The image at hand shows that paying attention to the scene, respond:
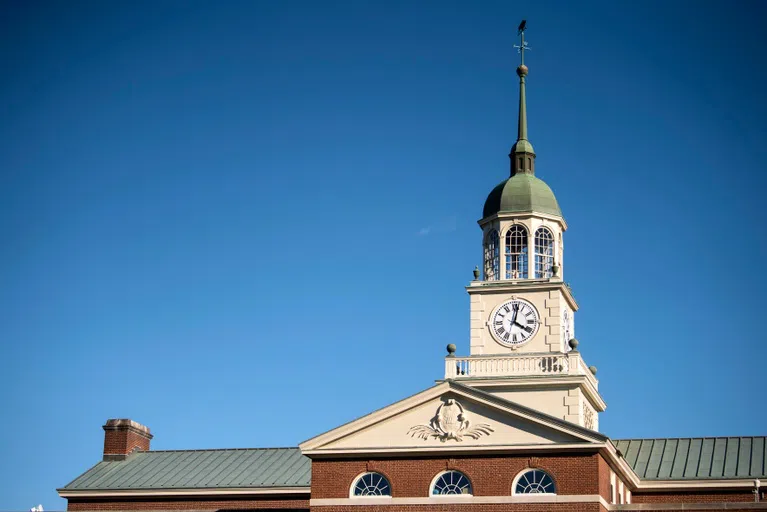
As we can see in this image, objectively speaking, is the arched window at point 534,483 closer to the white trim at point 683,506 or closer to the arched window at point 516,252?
the white trim at point 683,506

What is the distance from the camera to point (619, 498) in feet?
192

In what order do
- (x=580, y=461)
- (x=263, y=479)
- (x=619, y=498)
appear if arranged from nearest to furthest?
(x=580, y=461), (x=619, y=498), (x=263, y=479)

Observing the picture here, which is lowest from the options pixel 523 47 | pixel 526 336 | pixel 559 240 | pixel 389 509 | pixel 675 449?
pixel 389 509

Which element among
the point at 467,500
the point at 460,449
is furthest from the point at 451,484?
the point at 460,449

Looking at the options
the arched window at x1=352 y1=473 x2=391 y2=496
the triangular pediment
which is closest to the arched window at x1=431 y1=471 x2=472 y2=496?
the triangular pediment

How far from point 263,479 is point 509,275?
15.3 m

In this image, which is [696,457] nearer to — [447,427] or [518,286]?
[518,286]

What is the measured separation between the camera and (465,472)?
5509 cm

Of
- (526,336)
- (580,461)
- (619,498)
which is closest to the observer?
(580,461)

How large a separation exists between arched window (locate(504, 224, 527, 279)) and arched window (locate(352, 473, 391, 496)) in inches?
482

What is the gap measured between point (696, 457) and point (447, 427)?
14.4m

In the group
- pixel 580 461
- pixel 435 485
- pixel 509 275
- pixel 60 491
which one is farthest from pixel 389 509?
pixel 60 491

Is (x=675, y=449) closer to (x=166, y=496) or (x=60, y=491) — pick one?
(x=166, y=496)

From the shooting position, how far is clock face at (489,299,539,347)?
205ft
